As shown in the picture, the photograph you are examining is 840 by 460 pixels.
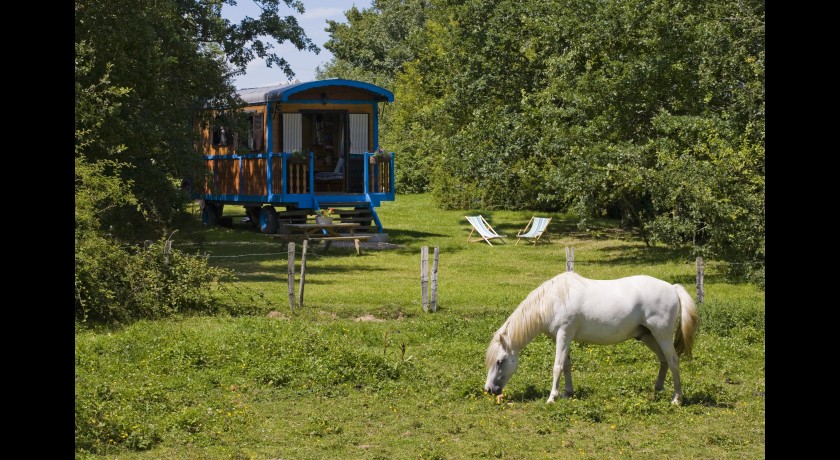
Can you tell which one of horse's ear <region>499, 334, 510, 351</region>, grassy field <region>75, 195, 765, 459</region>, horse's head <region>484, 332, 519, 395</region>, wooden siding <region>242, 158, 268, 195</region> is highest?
wooden siding <region>242, 158, 268, 195</region>

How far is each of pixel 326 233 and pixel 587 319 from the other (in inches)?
677

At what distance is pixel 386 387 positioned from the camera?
1161cm

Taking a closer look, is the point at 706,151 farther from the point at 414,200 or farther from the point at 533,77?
the point at 414,200

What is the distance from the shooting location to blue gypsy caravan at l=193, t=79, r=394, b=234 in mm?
28812

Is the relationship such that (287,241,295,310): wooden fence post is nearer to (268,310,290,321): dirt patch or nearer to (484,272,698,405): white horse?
(268,310,290,321): dirt patch

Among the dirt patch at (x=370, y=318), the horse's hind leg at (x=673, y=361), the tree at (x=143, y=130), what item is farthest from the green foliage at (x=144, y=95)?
the horse's hind leg at (x=673, y=361)

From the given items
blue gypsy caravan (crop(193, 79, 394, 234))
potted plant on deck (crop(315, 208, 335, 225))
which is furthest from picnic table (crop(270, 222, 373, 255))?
blue gypsy caravan (crop(193, 79, 394, 234))

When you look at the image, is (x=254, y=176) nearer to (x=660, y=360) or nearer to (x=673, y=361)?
(x=660, y=360)

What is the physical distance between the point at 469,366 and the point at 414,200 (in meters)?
33.4

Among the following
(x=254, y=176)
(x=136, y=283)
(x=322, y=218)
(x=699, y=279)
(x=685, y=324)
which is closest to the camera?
(x=685, y=324)

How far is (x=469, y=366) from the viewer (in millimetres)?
12844

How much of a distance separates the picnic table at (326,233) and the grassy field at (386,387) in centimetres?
699

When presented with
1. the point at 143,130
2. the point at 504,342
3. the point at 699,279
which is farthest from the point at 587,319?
the point at 143,130
